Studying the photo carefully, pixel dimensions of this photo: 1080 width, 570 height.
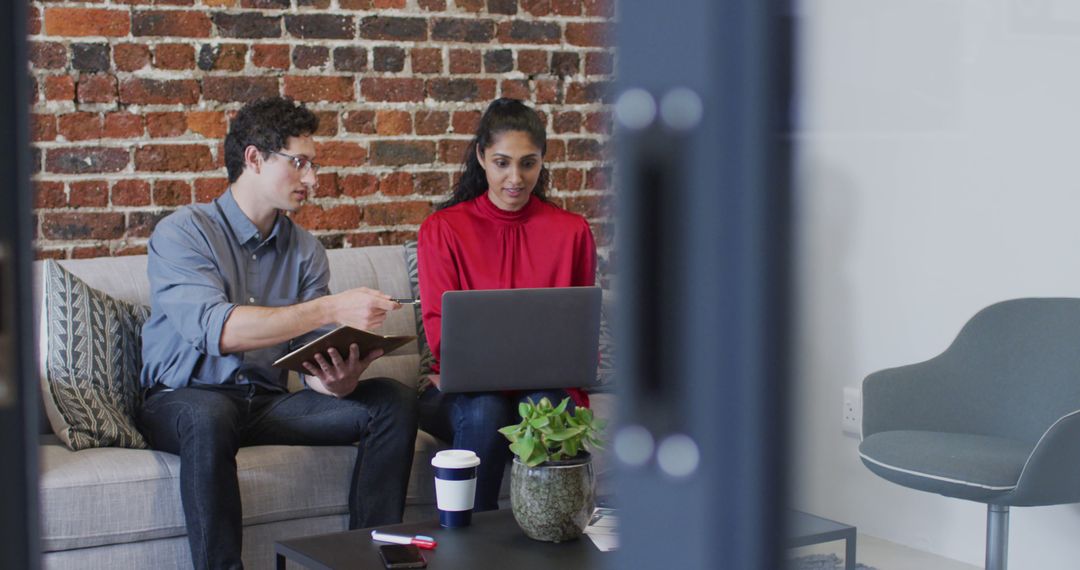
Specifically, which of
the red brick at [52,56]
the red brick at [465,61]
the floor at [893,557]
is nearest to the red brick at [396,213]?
the red brick at [465,61]

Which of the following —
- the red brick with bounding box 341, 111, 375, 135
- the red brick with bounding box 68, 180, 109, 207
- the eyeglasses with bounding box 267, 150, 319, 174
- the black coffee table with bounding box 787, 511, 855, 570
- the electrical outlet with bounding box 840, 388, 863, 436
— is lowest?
the black coffee table with bounding box 787, 511, 855, 570

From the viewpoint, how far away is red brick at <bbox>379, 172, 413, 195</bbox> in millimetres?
3148

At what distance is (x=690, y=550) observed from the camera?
0.21 meters

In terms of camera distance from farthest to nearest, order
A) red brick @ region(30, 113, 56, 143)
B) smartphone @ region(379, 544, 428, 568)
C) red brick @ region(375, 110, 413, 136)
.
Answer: red brick @ region(375, 110, 413, 136)
red brick @ region(30, 113, 56, 143)
smartphone @ region(379, 544, 428, 568)

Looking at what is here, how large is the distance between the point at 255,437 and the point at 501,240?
0.74 m

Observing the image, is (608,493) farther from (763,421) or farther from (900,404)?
(900,404)

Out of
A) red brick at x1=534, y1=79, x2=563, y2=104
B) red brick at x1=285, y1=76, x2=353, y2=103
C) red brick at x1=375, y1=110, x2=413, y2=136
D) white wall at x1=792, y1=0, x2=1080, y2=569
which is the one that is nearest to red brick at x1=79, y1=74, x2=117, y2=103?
red brick at x1=285, y1=76, x2=353, y2=103

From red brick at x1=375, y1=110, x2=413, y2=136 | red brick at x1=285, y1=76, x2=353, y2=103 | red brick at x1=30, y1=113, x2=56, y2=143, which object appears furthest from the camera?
red brick at x1=375, y1=110, x2=413, y2=136

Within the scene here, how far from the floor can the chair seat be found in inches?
0.7

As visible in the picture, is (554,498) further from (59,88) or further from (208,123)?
(59,88)

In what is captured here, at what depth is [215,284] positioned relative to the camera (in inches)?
94.7

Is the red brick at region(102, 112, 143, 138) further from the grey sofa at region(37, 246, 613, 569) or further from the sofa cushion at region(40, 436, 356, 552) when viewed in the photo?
the sofa cushion at region(40, 436, 356, 552)

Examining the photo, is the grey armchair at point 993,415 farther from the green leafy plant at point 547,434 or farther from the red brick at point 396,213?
→ the red brick at point 396,213

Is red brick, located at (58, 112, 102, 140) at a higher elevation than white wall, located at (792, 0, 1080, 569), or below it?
higher
